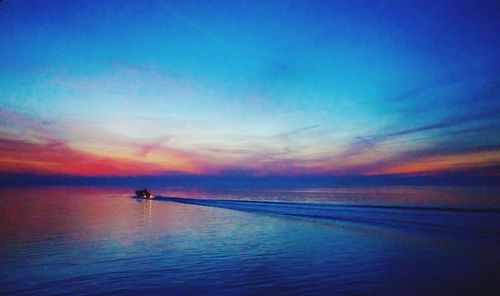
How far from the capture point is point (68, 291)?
1088 cm

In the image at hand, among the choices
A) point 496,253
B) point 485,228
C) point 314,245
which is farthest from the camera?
point 485,228

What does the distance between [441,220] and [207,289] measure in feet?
85.5

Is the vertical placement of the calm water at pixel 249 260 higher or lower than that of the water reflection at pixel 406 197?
lower

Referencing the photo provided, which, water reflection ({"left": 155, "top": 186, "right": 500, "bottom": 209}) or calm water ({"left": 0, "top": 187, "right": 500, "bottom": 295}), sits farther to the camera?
water reflection ({"left": 155, "top": 186, "right": 500, "bottom": 209})

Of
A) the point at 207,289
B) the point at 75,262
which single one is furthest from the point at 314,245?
the point at 75,262

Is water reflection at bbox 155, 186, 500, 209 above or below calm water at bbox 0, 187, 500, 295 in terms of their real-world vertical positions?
above

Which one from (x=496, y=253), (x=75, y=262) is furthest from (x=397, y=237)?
(x=75, y=262)

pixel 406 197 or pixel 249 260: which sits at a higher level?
pixel 406 197

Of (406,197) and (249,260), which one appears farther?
(406,197)

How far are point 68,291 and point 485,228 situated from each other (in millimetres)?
26955

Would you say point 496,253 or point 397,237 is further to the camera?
point 397,237

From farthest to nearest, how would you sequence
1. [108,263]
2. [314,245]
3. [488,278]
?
[314,245], [108,263], [488,278]

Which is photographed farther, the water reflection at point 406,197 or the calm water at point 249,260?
the water reflection at point 406,197

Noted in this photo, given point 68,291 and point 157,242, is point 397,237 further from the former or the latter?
point 68,291
